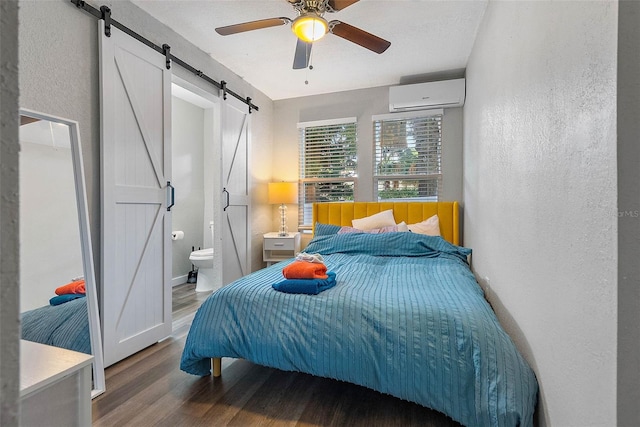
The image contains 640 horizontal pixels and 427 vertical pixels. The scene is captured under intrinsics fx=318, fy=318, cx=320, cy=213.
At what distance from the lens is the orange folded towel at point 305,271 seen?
74.3 inches

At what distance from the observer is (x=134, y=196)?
2.36m

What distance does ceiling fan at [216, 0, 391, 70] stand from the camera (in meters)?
2.02

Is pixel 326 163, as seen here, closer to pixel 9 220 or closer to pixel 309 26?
pixel 309 26

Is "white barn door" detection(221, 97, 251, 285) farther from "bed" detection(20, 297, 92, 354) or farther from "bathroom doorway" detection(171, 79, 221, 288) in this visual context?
"bed" detection(20, 297, 92, 354)

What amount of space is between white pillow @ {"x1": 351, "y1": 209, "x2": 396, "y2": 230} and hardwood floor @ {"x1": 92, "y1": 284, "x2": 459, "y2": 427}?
79.9 inches

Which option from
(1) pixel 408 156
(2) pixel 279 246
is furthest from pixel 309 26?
(2) pixel 279 246

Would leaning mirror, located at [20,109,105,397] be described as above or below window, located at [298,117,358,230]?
below

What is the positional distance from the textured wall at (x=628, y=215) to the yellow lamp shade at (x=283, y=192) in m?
3.62

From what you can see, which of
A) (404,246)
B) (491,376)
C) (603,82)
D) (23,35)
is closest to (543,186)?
(603,82)

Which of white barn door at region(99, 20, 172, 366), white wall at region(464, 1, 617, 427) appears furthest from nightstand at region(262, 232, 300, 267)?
white wall at region(464, 1, 617, 427)

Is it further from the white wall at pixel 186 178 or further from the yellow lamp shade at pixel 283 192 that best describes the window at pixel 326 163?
the white wall at pixel 186 178

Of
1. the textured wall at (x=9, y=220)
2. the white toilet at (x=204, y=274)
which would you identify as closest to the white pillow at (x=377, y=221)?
the white toilet at (x=204, y=274)

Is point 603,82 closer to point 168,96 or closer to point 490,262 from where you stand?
point 490,262

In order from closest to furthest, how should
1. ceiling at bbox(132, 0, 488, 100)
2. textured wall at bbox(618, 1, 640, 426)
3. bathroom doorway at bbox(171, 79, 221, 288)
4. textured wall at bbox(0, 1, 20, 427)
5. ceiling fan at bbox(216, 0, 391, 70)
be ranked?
textured wall at bbox(0, 1, 20, 427) → textured wall at bbox(618, 1, 640, 426) → ceiling fan at bbox(216, 0, 391, 70) → ceiling at bbox(132, 0, 488, 100) → bathroom doorway at bbox(171, 79, 221, 288)
